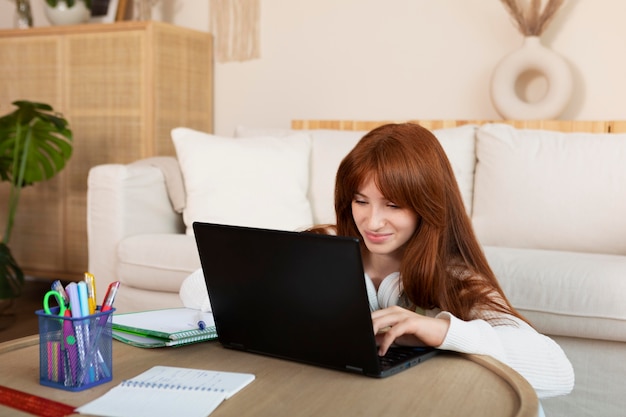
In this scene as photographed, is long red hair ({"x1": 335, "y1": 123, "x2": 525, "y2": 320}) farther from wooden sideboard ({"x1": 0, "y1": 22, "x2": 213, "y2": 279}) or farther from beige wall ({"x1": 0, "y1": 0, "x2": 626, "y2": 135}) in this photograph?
wooden sideboard ({"x1": 0, "y1": 22, "x2": 213, "y2": 279})

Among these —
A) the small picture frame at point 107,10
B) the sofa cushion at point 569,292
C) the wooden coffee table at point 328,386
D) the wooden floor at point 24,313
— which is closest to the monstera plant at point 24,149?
the wooden floor at point 24,313

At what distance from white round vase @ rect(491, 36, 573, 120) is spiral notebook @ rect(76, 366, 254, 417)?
7.54 ft

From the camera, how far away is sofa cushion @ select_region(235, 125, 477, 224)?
282cm

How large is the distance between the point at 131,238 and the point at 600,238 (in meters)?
1.52

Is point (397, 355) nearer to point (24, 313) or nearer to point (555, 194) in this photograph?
point (555, 194)

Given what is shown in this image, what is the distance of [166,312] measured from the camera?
1.44 metres

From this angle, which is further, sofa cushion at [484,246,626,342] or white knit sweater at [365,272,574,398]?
sofa cushion at [484,246,626,342]

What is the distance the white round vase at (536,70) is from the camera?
10.0 feet

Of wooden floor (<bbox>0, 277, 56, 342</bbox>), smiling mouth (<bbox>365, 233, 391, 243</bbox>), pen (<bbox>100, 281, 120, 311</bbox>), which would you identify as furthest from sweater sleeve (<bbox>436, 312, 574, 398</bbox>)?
wooden floor (<bbox>0, 277, 56, 342</bbox>)

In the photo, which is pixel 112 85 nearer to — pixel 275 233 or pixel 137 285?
pixel 137 285

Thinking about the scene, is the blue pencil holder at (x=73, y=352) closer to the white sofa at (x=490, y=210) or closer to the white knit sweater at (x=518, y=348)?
the white knit sweater at (x=518, y=348)

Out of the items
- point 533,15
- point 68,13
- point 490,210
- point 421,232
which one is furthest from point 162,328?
point 68,13

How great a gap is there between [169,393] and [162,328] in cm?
31

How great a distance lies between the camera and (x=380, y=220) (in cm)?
135
